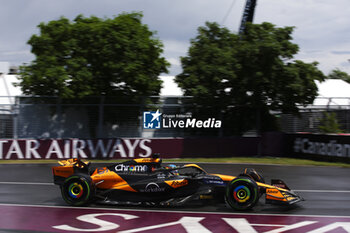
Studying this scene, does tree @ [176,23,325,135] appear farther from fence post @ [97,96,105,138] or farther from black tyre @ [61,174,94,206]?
black tyre @ [61,174,94,206]

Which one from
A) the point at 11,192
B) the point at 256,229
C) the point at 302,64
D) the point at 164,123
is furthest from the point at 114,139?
the point at 256,229

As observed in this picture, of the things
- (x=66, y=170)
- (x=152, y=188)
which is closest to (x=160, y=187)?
(x=152, y=188)

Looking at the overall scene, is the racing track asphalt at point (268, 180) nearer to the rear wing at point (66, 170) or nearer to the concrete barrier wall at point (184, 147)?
the rear wing at point (66, 170)

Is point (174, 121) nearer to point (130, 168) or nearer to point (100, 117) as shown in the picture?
point (100, 117)

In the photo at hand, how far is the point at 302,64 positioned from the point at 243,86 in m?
3.30

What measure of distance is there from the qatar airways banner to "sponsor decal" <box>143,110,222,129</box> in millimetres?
769

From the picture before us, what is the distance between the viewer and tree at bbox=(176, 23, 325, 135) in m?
19.9

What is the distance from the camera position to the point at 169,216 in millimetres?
7906

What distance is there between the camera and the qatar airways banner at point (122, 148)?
18.5 m

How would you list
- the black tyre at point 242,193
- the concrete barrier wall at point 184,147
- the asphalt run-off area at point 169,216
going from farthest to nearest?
the concrete barrier wall at point 184,147
the black tyre at point 242,193
the asphalt run-off area at point 169,216

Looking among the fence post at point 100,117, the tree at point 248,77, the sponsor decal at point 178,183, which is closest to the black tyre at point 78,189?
the sponsor decal at point 178,183

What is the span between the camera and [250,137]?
2078 centimetres

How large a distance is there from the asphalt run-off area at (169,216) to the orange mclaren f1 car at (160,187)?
224mm

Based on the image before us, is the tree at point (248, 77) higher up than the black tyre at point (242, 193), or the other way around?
Answer: the tree at point (248, 77)
